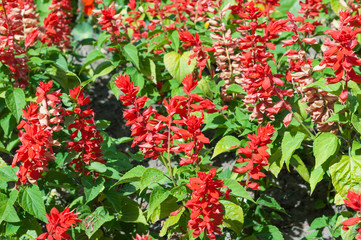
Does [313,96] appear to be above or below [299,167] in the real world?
above

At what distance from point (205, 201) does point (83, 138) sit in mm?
918

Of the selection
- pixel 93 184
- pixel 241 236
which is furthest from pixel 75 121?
pixel 241 236

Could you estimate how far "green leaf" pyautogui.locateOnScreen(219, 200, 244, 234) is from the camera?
8.38 feet

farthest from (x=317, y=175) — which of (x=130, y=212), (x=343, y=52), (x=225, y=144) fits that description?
(x=130, y=212)

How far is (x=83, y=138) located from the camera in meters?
2.74

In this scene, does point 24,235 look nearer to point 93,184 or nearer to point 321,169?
point 93,184

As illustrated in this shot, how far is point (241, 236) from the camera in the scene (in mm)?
2992

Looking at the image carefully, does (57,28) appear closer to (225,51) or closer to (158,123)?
(225,51)

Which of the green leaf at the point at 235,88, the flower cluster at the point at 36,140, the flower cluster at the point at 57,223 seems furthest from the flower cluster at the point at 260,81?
the flower cluster at the point at 57,223

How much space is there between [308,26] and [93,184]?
6.07ft

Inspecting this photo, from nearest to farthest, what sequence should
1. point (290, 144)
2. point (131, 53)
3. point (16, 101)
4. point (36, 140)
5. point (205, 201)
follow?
point (205, 201) → point (36, 140) → point (290, 144) → point (16, 101) → point (131, 53)

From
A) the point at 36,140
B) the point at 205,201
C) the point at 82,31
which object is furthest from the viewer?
the point at 82,31

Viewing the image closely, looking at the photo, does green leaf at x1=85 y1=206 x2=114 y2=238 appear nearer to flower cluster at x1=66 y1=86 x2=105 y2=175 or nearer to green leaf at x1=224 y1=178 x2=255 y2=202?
flower cluster at x1=66 y1=86 x2=105 y2=175

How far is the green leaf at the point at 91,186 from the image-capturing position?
105 inches
